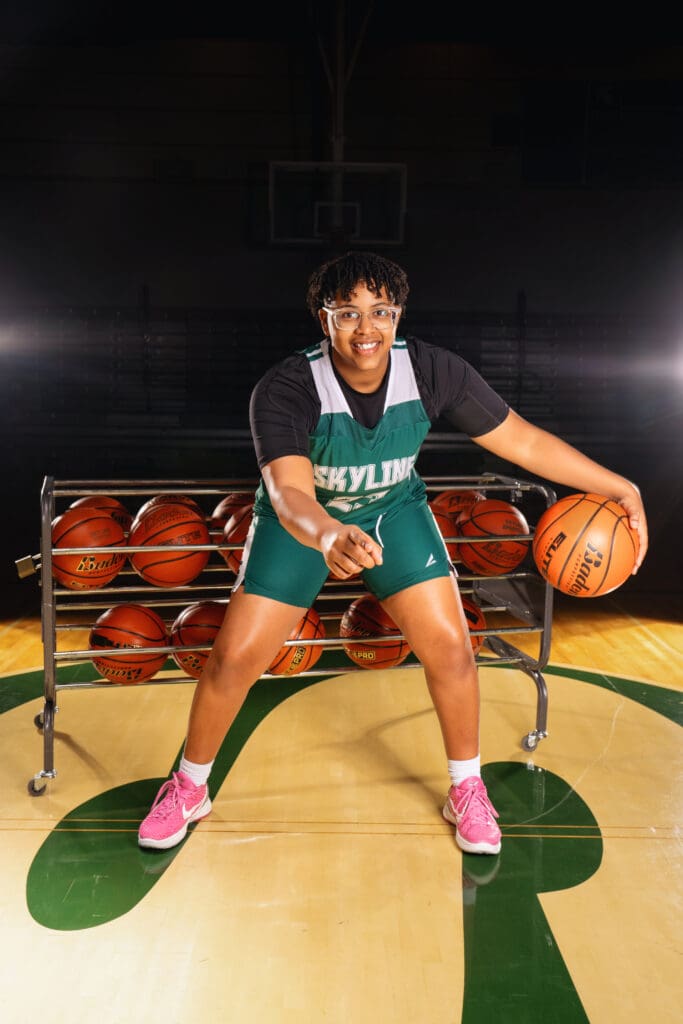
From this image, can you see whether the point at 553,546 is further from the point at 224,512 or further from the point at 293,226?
the point at 293,226

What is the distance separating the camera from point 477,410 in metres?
2.13

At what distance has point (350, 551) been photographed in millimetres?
1442

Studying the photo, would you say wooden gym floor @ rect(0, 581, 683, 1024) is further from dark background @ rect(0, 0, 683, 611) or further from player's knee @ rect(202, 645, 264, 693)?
dark background @ rect(0, 0, 683, 611)

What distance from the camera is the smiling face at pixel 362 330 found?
6.29ft

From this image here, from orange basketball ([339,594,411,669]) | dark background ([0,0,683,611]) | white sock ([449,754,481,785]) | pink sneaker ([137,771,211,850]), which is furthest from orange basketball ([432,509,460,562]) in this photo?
dark background ([0,0,683,611])

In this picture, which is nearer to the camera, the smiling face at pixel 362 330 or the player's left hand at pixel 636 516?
the smiling face at pixel 362 330

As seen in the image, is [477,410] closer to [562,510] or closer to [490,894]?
[562,510]

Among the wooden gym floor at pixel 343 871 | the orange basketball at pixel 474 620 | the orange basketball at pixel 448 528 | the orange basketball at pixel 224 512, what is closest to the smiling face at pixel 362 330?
the orange basketball at pixel 448 528

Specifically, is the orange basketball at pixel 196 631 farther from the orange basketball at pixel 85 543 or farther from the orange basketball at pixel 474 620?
the orange basketball at pixel 474 620

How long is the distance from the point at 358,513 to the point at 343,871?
91 centimetres

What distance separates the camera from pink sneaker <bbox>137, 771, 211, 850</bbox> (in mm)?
2008

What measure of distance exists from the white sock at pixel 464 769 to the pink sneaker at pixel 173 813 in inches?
27.0

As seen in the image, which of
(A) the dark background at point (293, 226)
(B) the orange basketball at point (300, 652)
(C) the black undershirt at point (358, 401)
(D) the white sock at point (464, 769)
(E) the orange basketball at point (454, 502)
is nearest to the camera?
(C) the black undershirt at point (358, 401)

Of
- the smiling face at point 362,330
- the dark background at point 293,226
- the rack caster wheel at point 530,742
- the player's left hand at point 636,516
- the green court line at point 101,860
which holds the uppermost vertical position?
the dark background at point 293,226
